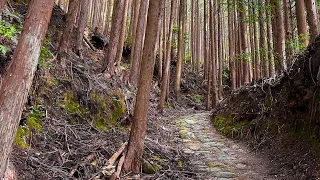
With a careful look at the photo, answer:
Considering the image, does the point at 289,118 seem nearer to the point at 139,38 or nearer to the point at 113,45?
the point at 113,45

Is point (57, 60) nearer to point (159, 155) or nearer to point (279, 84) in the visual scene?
point (159, 155)

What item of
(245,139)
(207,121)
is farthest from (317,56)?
(207,121)

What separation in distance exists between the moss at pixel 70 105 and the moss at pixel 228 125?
426 cm

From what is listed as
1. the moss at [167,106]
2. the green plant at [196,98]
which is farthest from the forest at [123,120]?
the green plant at [196,98]

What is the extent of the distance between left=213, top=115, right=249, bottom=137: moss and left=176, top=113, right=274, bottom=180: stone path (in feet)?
0.71

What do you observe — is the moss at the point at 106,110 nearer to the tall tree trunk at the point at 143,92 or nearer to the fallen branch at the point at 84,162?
the fallen branch at the point at 84,162

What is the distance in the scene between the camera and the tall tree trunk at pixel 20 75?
2.88 m

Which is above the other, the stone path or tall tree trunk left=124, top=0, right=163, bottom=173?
tall tree trunk left=124, top=0, right=163, bottom=173

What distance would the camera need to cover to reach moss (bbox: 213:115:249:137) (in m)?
7.96

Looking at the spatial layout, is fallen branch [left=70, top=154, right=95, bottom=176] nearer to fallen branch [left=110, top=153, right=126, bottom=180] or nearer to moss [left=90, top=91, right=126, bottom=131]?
fallen branch [left=110, top=153, right=126, bottom=180]

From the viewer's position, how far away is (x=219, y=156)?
21.3ft

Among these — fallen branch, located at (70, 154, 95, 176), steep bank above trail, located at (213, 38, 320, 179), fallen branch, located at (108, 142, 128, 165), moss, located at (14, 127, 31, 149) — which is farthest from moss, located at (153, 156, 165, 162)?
moss, located at (14, 127, 31, 149)

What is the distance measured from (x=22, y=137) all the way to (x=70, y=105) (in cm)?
194

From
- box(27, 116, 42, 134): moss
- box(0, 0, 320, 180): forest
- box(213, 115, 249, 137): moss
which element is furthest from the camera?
box(213, 115, 249, 137): moss
